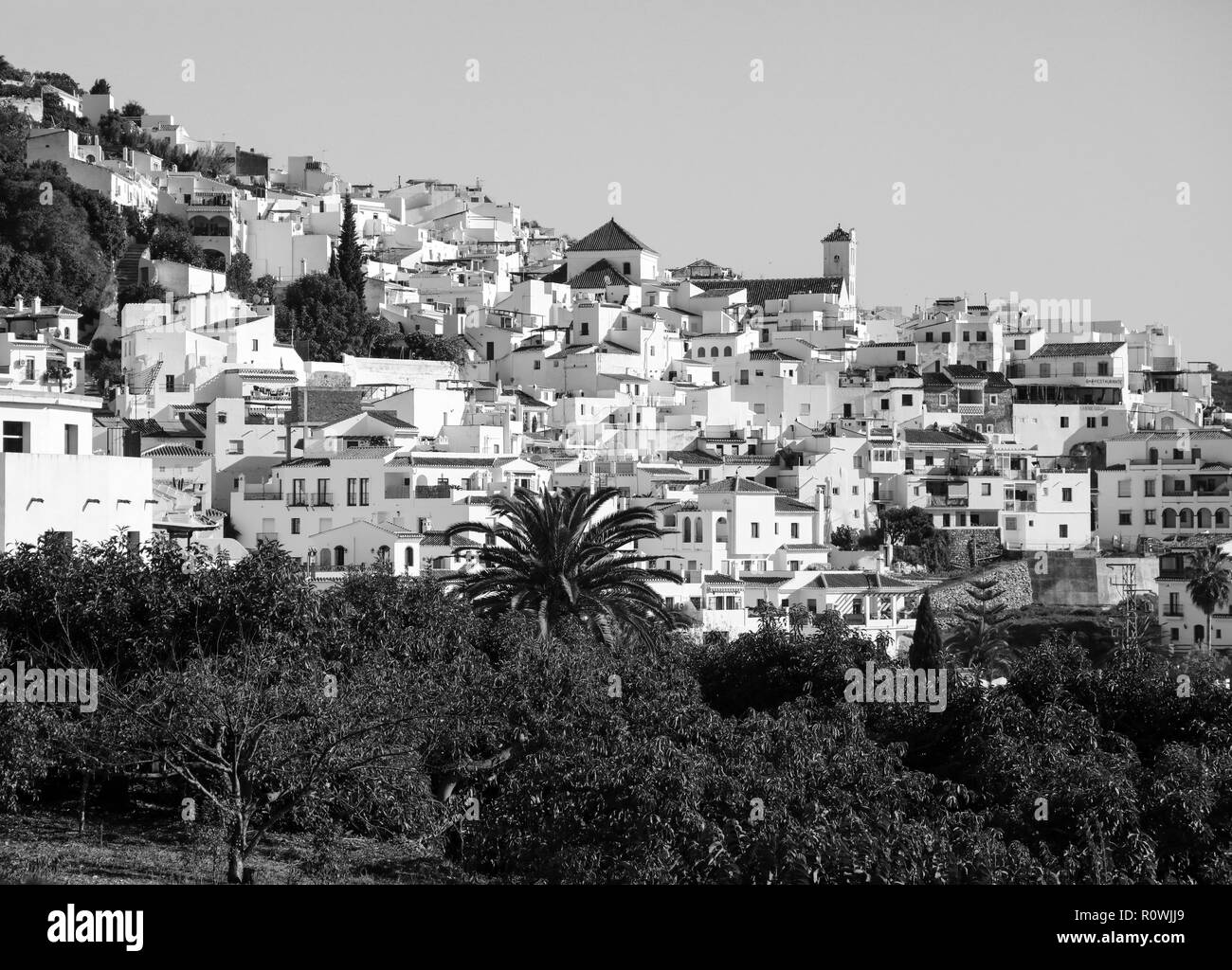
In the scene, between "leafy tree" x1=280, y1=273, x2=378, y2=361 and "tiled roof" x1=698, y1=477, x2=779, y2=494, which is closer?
"tiled roof" x1=698, y1=477, x2=779, y2=494

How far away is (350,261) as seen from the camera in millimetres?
63688

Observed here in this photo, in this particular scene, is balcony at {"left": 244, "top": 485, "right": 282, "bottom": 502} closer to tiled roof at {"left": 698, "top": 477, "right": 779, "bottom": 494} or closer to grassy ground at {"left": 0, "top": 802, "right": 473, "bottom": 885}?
tiled roof at {"left": 698, "top": 477, "right": 779, "bottom": 494}

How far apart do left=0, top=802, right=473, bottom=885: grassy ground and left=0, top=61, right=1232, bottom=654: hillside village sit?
7.07 m

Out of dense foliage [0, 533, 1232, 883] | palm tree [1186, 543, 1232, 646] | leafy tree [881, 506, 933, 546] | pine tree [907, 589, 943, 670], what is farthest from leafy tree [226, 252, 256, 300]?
dense foliage [0, 533, 1232, 883]

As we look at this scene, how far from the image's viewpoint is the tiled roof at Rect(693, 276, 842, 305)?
69.4 m

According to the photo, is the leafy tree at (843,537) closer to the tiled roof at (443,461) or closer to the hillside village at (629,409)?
the hillside village at (629,409)

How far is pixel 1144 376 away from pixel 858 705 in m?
51.6

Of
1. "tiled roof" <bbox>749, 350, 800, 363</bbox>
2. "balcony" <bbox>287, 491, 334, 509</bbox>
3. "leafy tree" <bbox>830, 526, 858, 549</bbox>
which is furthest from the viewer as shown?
"tiled roof" <bbox>749, 350, 800, 363</bbox>

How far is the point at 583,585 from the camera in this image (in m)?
23.2

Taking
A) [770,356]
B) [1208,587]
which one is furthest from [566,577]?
[770,356]

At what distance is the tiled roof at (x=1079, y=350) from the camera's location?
63.4m

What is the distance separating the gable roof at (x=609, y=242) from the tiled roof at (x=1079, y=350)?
48.9 ft
